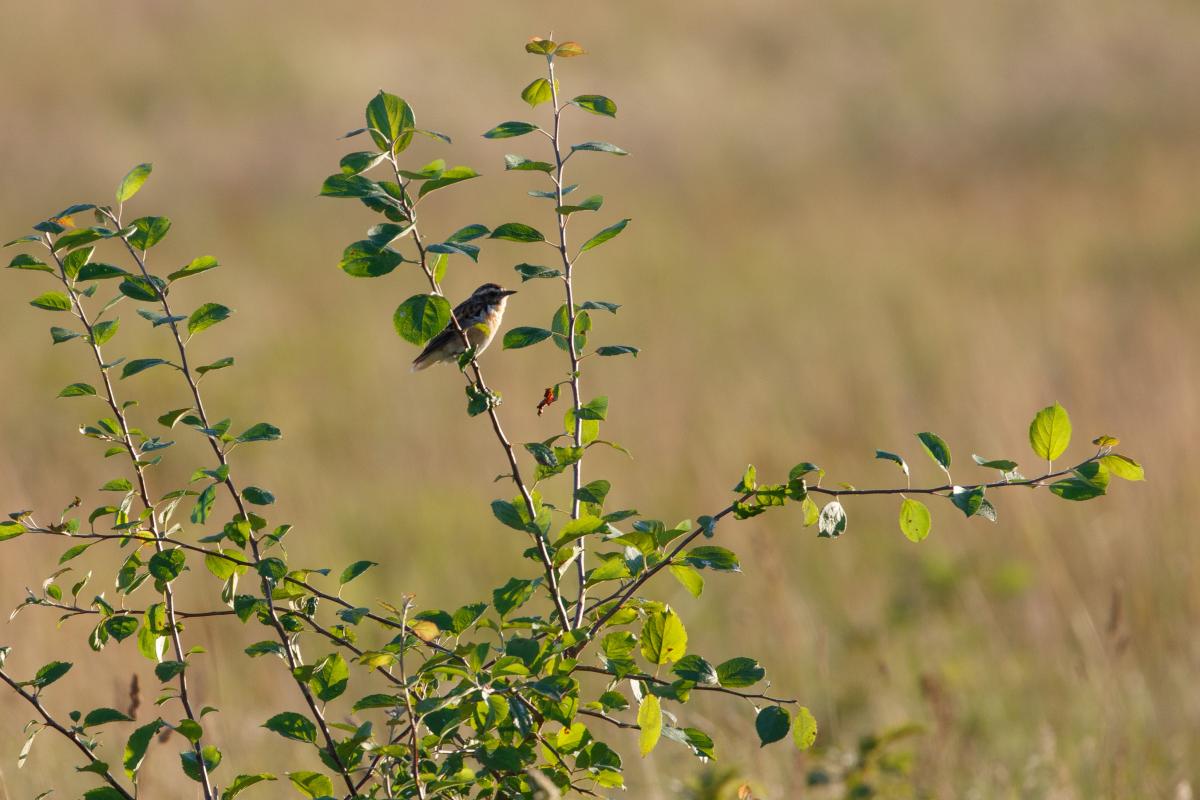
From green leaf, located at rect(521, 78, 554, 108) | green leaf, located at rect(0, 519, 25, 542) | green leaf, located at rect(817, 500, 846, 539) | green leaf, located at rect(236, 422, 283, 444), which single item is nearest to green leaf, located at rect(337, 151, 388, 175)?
green leaf, located at rect(521, 78, 554, 108)

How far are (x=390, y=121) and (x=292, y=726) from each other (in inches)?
34.4

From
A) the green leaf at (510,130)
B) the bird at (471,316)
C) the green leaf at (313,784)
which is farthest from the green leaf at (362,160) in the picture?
the bird at (471,316)

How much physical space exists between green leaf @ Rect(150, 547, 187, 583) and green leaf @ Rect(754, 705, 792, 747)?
32.9 inches

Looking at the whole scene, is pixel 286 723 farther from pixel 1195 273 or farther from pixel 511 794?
pixel 1195 273

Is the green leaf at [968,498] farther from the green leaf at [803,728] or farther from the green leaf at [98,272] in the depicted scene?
the green leaf at [98,272]

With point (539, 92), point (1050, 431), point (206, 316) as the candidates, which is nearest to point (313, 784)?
point (206, 316)

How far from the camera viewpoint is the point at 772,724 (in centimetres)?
167

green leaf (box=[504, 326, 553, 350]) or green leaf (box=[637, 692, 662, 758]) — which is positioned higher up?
green leaf (box=[504, 326, 553, 350])

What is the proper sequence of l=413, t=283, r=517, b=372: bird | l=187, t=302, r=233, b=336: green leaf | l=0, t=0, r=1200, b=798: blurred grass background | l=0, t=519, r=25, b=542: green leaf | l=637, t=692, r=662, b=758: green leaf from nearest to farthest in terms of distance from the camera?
l=637, t=692, r=662, b=758: green leaf → l=0, t=519, r=25, b=542: green leaf → l=187, t=302, r=233, b=336: green leaf → l=413, t=283, r=517, b=372: bird → l=0, t=0, r=1200, b=798: blurred grass background

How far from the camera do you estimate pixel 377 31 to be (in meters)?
20.4

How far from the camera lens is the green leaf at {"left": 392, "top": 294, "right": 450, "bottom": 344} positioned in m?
1.62

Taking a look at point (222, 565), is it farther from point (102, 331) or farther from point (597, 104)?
point (597, 104)

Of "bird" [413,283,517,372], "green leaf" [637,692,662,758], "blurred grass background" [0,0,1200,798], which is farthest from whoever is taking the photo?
"blurred grass background" [0,0,1200,798]

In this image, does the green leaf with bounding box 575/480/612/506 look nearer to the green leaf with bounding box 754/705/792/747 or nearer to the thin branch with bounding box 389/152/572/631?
the thin branch with bounding box 389/152/572/631
